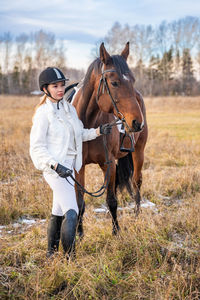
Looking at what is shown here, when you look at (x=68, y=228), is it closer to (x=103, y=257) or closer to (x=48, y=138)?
(x=103, y=257)

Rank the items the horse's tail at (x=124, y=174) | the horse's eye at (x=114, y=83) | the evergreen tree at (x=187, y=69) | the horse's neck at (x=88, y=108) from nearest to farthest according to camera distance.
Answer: the horse's eye at (x=114, y=83)
the horse's neck at (x=88, y=108)
the horse's tail at (x=124, y=174)
the evergreen tree at (x=187, y=69)

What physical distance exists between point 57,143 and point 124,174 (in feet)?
8.35

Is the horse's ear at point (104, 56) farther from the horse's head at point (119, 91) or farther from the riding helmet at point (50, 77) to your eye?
the riding helmet at point (50, 77)

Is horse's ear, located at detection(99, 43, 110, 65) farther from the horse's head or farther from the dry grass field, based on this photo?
the dry grass field

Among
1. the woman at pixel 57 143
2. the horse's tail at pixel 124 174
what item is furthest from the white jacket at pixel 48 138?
the horse's tail at pixel 124 174

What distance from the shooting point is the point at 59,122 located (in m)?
2.47

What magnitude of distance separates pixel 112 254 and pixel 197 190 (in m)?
2.93

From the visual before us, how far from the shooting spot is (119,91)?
2.82 meters

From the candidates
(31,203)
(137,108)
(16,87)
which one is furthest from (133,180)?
(16,87)

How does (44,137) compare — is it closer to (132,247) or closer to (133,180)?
(132,247)

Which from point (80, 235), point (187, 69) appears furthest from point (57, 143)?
point (187, 69)

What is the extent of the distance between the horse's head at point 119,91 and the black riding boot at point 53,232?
1.06m

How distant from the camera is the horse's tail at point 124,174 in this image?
15.7 ft

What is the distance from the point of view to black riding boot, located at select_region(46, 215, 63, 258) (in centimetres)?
262
